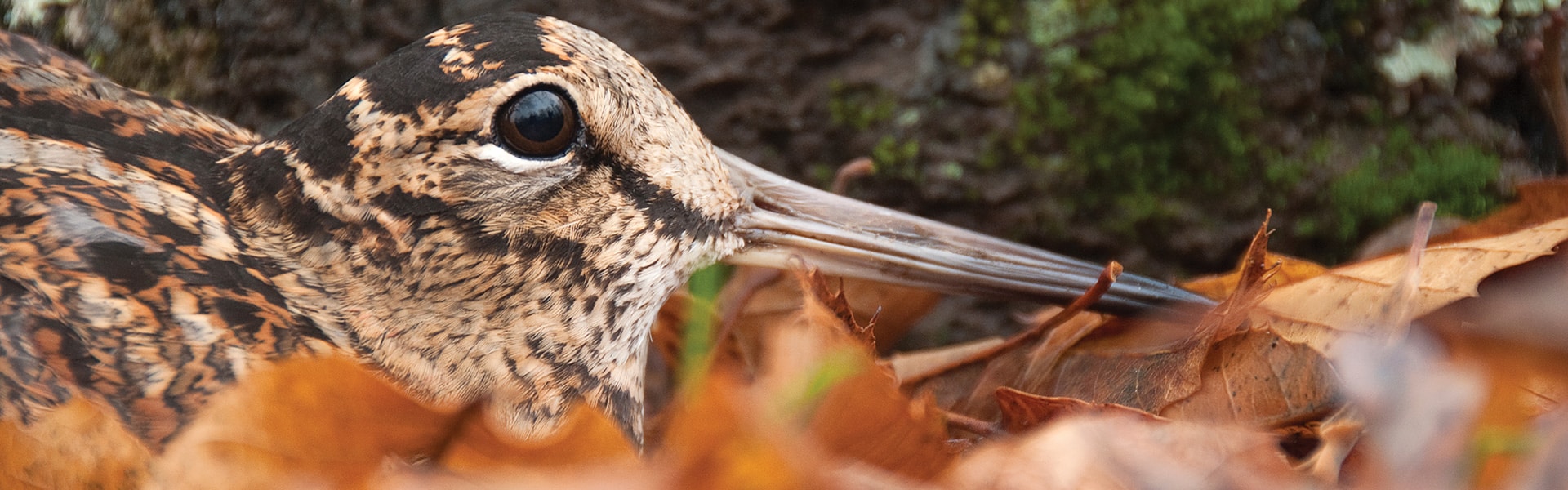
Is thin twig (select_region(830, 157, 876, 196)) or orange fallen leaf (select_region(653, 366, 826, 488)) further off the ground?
orange fallen leaf (select_region(653, 366, 826, 488))

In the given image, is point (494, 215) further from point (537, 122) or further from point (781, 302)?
point (781, 302)

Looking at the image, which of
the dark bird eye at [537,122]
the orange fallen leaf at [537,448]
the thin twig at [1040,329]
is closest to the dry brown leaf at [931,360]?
the thin twig at [1040,329]

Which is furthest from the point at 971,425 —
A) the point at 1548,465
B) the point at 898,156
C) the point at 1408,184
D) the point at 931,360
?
the point at 1408,184

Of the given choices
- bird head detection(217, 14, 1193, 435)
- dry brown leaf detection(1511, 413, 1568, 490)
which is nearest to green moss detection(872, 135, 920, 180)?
bird head detection(217, 14, 1193, 435)

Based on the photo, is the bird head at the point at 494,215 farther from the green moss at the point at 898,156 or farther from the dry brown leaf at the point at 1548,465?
the dry brown leaf at the point at 1548,465

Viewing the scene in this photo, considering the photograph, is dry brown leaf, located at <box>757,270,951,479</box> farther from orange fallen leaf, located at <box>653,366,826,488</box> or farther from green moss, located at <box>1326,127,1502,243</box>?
green moss, located at <box>1326,127,1502,243</box>

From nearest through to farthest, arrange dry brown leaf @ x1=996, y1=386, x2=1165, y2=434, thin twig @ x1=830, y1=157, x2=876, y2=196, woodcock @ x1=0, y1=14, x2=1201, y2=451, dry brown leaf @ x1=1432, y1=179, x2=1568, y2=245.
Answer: dry brown leaf @ x1=996, y1=386, x2=1165, y2=434, woodcock @ x1=0, y1=14, x2=1201, y2=451, dry brown leaf @ x1=1432, y1=179, x2=1568, y2=245, thin twig @ x1=830, y1=157, x2=876, y2=196

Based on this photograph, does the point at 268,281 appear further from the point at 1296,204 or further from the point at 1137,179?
the point at 1296,204
